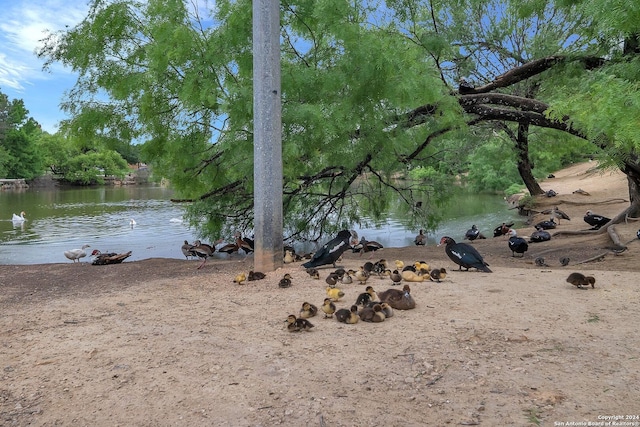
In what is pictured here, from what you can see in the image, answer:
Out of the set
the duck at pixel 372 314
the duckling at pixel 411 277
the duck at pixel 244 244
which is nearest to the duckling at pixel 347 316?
the duck at pixel 372 314

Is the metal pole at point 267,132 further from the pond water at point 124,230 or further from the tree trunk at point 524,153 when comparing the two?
the tree trunk at point 524,153

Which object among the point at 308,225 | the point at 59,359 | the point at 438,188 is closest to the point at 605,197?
the point at 438,188

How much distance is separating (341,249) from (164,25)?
5120 mm

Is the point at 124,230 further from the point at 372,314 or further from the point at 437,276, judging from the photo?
the point at 372,314

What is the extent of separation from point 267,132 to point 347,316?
381 centimetres

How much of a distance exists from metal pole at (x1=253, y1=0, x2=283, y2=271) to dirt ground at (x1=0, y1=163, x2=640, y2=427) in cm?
152

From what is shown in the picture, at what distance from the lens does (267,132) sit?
7.53 metres

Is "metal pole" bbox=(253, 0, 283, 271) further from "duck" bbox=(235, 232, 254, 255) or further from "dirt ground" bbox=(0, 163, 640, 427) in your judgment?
"duck" bbox=(235, 232, 254, 255)

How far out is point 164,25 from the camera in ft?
29.2

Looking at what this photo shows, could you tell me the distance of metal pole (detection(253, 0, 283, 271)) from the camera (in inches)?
295

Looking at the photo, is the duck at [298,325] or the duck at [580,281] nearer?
the duck at [298,325]

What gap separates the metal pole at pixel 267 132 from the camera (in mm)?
7496

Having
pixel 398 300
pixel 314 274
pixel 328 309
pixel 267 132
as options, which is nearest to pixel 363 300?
pixel 398 300

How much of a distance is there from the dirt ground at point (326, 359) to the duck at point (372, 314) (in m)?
0.10
